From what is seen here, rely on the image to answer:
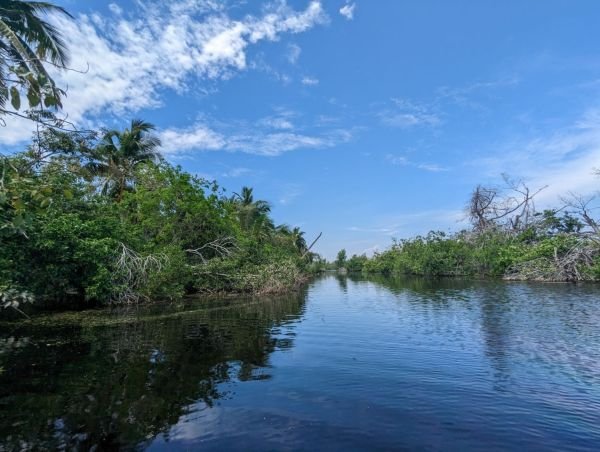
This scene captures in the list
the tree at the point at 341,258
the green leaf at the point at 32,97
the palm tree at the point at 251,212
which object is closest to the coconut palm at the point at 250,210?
the palm tree at the point at 251,212

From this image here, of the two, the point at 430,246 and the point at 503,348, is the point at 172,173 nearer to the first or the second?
the point at 503,348

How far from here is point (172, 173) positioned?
29438 millimetres

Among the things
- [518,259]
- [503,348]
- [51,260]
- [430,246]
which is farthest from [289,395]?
[430,246]

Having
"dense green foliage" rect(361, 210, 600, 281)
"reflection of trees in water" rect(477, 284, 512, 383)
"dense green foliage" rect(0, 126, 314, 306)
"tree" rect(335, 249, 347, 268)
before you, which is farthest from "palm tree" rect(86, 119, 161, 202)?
"tree" rect(335, 249, 347, 268)

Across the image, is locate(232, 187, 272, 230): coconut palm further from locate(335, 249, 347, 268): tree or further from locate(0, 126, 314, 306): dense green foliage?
locate(335, 249, 347, 268): tree

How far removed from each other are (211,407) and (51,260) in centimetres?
1539

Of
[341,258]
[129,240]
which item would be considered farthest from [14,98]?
[341,258]

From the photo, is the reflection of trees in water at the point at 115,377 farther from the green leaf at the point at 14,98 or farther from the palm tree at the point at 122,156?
the palm tree at the point at 122,156

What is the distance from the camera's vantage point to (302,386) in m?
8.34

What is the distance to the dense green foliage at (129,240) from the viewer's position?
Answer: 17734 millimetres

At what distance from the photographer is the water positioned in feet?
19.5

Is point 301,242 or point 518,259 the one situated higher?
point 301,242

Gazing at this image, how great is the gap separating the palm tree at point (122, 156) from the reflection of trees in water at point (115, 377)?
1935 centimetres

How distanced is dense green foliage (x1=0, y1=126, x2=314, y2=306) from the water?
399 centimetres
